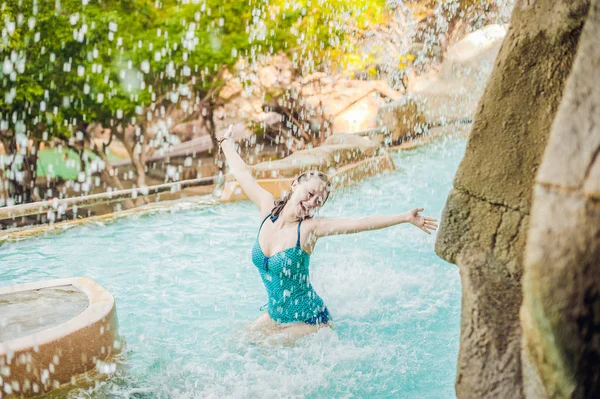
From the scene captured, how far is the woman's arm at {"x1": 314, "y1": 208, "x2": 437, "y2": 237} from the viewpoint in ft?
11.3

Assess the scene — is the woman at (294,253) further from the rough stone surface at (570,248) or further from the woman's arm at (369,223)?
the rough stone surface at (570,248)

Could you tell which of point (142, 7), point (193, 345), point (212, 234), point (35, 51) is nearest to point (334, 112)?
point (142, 7)

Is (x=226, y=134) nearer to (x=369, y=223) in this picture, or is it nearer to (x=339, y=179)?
(x=369, y=223)

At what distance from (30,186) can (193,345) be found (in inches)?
459

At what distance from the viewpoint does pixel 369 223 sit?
12.8 ft

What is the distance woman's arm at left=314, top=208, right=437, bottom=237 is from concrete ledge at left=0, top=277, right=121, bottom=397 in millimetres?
1566

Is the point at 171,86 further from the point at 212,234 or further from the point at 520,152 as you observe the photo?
A: the point at 520,152

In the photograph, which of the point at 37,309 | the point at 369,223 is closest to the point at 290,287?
the point at 369,223

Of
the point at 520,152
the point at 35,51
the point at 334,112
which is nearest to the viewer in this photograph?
the point at 520,152

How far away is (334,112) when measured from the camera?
1997cm

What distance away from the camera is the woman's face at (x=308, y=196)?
13.8 ft

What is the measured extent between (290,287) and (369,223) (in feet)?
2.78

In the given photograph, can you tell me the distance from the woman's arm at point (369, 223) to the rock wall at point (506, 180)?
92cm

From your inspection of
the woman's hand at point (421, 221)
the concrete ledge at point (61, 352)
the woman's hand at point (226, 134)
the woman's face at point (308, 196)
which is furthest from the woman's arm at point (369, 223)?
the concrete ledge at point (61, 352)
